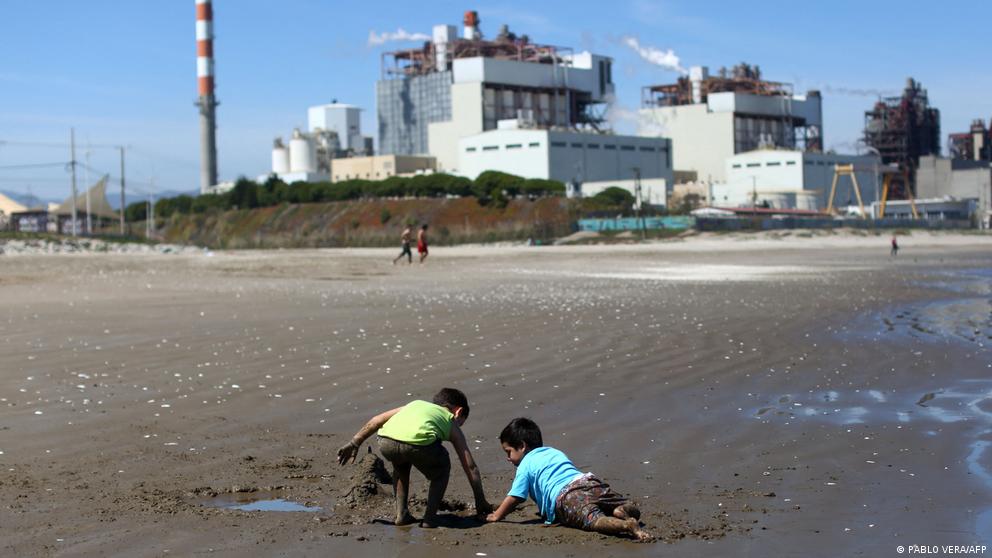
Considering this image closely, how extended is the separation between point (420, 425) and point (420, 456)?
0.19 meters

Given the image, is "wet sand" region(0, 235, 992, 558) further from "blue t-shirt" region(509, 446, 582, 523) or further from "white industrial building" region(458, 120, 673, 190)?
"white industrial building" region(458, 120, 673, 190)

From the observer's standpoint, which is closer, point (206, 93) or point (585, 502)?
point (585, 502)

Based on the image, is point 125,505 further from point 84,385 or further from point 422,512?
point 84,385

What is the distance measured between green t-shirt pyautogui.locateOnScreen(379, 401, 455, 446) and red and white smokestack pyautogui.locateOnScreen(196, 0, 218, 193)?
119809 millimetres

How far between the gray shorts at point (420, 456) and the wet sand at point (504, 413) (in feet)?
1.23

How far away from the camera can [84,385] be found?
11852 mm

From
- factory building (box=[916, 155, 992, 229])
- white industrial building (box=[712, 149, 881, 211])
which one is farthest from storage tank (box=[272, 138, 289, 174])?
factory building (box=[916, 155, 992, 229])

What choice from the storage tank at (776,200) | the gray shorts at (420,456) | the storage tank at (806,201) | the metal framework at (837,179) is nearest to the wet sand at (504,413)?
the gray shorts at (420,456)

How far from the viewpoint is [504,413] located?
10617mm

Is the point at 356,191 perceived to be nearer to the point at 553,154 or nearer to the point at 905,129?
the point at 553,154

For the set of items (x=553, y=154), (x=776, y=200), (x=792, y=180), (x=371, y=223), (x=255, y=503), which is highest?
(x=553, y=154)

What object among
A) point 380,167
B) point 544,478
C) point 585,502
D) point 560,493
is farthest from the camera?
point 380,167

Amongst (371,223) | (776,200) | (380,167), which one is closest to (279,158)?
(380,167)

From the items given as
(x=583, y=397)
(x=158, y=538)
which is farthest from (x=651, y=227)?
(x=158, y=538)
